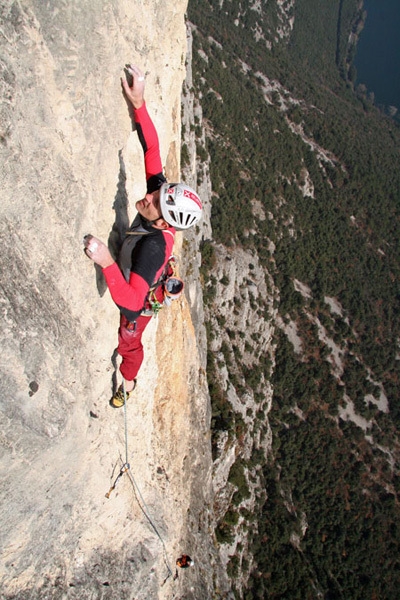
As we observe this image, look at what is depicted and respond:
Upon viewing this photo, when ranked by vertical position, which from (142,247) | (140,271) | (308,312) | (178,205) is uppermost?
(178,205)

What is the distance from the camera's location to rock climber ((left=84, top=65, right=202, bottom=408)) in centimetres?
455

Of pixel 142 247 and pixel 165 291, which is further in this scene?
pixel 165 291

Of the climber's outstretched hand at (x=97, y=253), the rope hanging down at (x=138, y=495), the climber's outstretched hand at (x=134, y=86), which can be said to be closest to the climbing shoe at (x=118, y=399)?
the rope hanging down at (x=138, y=495)

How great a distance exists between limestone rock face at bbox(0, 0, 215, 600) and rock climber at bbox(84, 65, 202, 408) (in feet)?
0.99

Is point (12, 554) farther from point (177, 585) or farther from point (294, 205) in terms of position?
point (294, 205)

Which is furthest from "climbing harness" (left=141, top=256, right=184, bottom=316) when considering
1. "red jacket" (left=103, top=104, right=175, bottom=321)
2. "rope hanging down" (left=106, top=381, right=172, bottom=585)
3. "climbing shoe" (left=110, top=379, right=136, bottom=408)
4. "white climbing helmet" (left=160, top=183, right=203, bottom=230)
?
"rope hanging down" (left=106, top=381, right=172, bottom=585)

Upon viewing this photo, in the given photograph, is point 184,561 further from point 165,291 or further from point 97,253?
point 97,253

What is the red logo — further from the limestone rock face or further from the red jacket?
the limestone rock face

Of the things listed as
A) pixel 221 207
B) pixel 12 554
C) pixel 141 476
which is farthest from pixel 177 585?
pixel 221 207

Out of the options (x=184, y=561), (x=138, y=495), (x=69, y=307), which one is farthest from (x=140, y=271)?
(x=184, y=561)

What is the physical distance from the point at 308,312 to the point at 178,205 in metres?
54.1

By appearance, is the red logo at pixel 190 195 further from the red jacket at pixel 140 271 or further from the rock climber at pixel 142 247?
the red jacket at pixel 140 271

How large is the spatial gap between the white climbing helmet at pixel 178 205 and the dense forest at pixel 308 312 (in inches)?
893

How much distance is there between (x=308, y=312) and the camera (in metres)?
56.4
